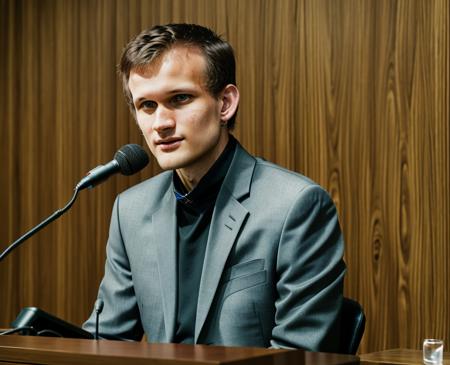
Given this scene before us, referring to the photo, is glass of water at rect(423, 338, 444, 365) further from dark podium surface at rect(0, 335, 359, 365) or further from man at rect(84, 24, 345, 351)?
dark podium surface at rect(0, 335, 359, 365)

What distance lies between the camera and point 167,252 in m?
2.24

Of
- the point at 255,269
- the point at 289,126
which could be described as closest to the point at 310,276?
the point at 255,269

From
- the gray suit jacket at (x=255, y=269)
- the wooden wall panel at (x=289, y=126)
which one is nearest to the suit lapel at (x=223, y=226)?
the gray suit jacket at (x=255, y=269)

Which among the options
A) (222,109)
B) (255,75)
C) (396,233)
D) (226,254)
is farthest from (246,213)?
(255,75)

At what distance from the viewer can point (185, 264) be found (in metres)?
2.24

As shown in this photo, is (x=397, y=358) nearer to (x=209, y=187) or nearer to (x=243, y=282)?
(x=243, y=282)

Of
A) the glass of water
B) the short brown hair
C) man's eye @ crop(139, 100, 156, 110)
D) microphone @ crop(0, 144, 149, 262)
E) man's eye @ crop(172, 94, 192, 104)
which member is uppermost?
the short brown hair

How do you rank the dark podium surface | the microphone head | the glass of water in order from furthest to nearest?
the microphone head → the glass of water → the dark podium surface

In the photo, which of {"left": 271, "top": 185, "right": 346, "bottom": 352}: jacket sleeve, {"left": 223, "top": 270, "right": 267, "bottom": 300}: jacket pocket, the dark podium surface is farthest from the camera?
{"left": 223, "top": 270, "right": 267, "bottom": 300}: jacket pocket

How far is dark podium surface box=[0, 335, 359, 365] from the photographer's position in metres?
1.07

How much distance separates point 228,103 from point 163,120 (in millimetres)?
248

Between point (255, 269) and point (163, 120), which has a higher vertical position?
point (163, 120)

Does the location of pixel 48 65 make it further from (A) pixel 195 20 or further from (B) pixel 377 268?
(B) pixel 377 268

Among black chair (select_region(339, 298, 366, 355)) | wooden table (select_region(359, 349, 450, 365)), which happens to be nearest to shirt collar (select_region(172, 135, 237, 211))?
black chair (select_region(339, 298, 366, 355))
